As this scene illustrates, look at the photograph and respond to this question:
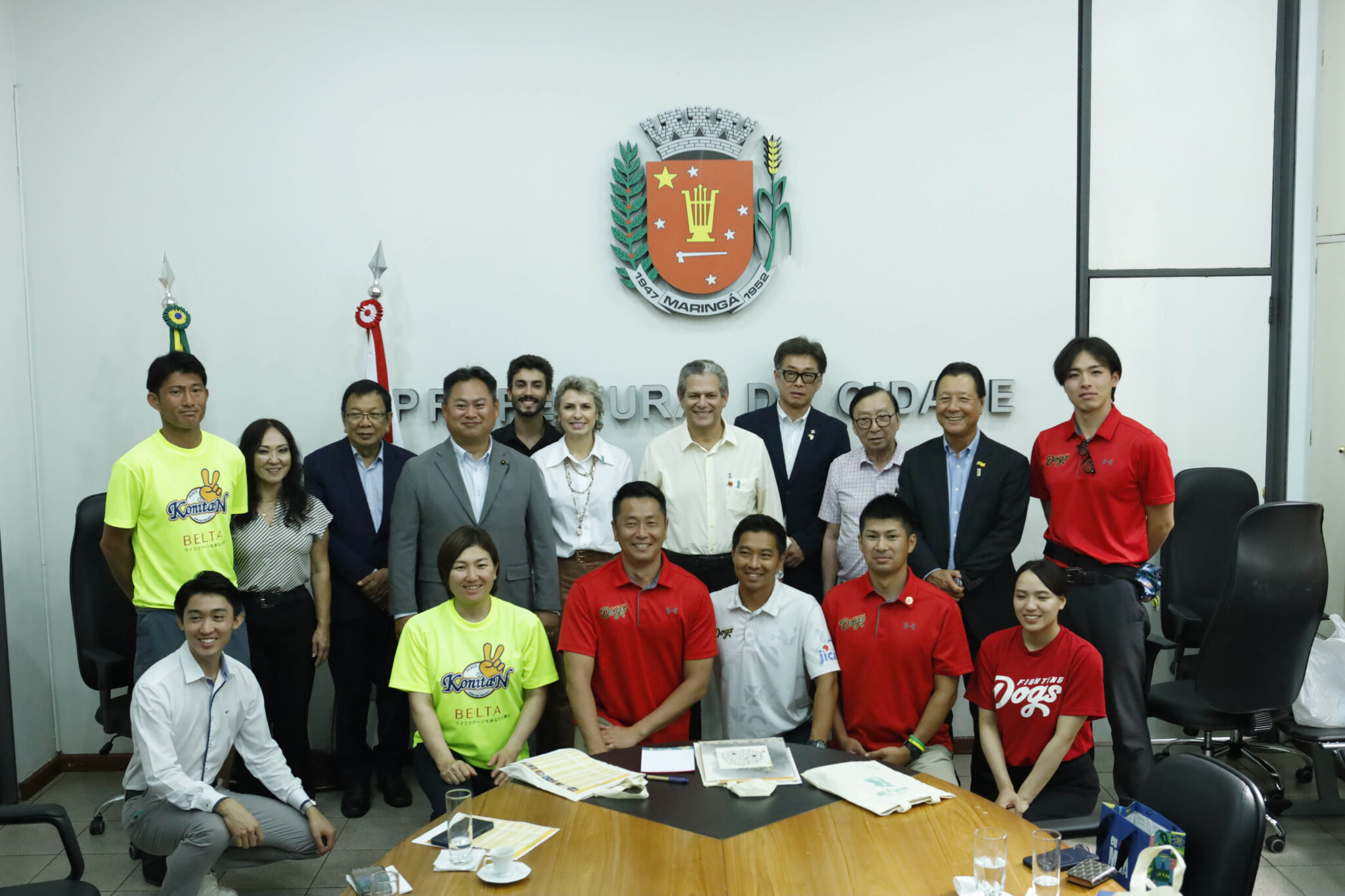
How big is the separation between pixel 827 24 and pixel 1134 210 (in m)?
1.62

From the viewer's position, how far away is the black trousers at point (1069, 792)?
8.87 feet

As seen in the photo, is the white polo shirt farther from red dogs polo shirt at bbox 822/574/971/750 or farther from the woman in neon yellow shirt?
the woman in neon yellow shirt

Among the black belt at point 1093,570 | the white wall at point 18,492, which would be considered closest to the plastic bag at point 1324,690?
the black belt at point 1093,570

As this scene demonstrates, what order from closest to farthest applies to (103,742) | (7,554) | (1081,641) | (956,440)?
(1081,641), (956,440), (7,554), (103,742)

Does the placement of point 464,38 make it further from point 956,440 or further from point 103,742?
point 103,742

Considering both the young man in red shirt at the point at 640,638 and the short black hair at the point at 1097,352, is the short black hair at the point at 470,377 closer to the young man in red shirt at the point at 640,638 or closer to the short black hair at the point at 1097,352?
the young man in red shirt at the point at 640,638

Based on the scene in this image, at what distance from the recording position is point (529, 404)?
3.83 metres

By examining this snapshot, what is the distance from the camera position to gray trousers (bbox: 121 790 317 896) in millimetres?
2619

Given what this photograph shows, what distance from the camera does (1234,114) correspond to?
13.7 feet

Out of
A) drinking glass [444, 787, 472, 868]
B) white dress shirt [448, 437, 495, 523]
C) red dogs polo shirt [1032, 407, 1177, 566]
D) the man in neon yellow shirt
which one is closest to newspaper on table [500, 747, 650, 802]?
drinking glass [444, 787, 472, 868]

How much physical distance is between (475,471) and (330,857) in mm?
1476

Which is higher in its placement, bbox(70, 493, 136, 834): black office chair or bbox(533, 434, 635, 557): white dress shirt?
bbox(533, 434, 635, 557): white dress shirt

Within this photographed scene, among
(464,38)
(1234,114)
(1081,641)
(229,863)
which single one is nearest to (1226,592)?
(1081,641)

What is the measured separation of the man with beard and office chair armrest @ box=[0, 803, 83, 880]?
76.3 inches
